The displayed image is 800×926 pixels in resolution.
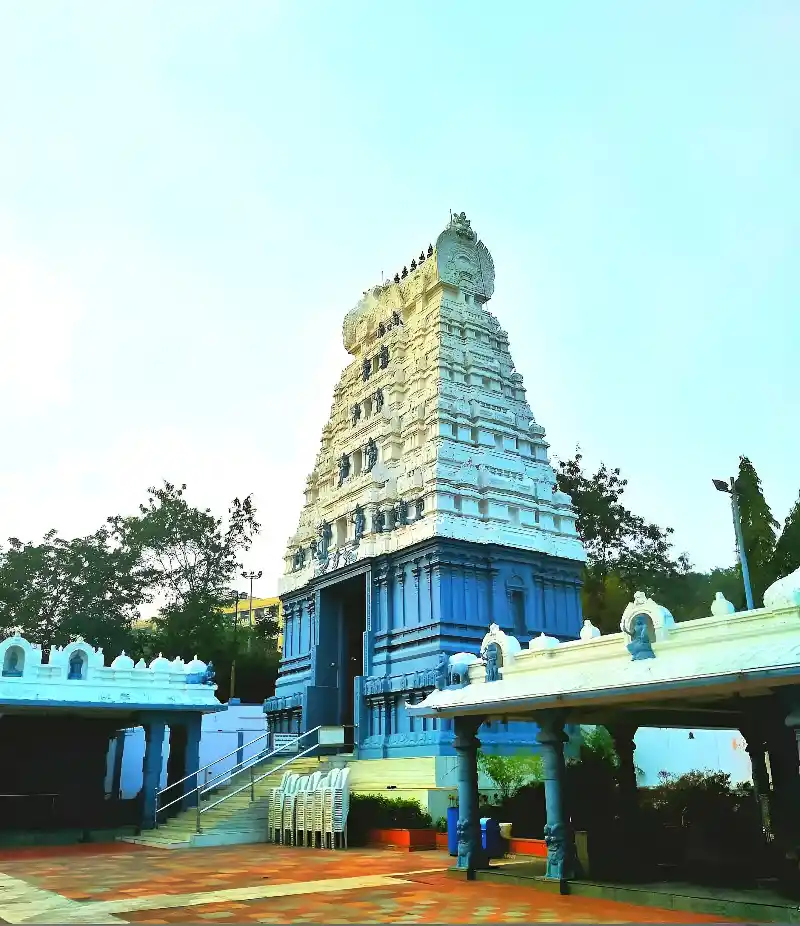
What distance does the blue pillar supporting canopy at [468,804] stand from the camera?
14023 millimetres

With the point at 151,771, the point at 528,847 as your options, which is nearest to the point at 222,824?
the point at 151,771

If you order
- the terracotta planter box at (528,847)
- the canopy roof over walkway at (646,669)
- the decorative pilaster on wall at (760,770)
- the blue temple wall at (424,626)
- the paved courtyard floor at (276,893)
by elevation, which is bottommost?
the paved courtyard floor at (276,893)

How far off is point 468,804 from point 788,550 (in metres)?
23.8

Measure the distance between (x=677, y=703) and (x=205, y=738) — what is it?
2225 cm

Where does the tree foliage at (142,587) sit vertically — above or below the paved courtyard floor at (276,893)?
above

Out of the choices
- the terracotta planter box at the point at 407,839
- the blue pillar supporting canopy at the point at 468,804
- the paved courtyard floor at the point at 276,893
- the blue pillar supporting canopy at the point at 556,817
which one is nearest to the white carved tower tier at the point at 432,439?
the terracotta planter box at the point at 407,839

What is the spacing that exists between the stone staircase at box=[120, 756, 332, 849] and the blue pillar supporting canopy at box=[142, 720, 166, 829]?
1.26ft

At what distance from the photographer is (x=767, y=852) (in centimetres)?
1262

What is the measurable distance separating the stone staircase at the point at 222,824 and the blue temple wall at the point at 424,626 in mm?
2624

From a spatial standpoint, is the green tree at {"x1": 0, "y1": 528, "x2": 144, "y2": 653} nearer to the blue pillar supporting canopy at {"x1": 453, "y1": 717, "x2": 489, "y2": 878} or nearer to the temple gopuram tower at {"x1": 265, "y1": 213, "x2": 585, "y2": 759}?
the temple gopuram tower at {"x1": 265, "y1": 213, "x2": 585, "y2": 759}

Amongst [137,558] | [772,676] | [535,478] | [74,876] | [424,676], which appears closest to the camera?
[772,676]

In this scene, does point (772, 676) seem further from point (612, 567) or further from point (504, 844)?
point (612, 567)

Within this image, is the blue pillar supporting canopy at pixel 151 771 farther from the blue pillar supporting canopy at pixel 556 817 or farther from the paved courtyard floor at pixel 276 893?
the blue pillar supporting canopy at pixel 556 817

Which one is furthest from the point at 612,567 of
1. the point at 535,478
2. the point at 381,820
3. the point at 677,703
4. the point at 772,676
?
the point at 772,676
